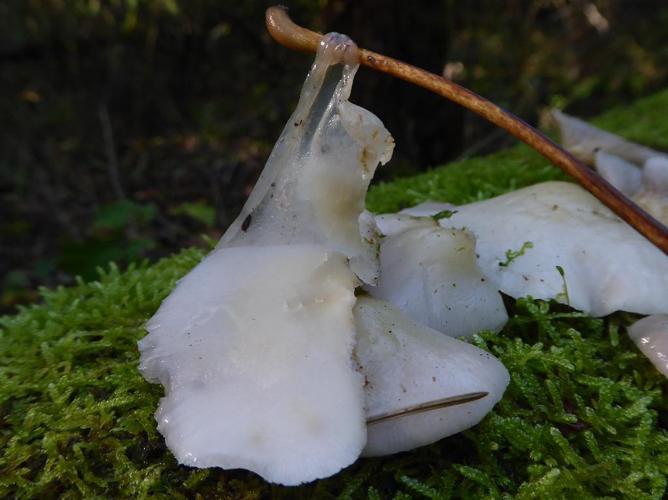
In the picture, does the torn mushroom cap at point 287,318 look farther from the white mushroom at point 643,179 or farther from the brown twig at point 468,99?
the white mushroom at point 643,179

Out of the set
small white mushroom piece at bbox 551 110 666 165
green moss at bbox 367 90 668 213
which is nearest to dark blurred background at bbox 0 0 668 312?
green moss at bbox 367 90 668 213

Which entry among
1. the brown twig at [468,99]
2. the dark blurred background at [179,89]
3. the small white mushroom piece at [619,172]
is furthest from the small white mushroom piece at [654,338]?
the dark blurred background at [179,89]

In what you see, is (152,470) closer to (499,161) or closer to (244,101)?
(499,161)

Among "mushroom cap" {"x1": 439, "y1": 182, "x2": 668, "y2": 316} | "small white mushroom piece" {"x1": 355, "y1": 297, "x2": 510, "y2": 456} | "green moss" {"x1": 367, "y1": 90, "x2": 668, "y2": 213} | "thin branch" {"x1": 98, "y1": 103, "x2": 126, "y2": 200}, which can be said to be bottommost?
"thin branch" {"x1": 98, "y1": 103, "x2": 126, "y2": 200}

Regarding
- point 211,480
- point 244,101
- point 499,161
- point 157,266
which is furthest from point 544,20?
point 211,480

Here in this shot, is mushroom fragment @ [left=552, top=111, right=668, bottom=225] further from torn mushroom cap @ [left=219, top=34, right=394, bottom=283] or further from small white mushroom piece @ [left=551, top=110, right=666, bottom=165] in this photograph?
torn mushroom cap @ [left=219, top=34, right=394, bottom=283]
